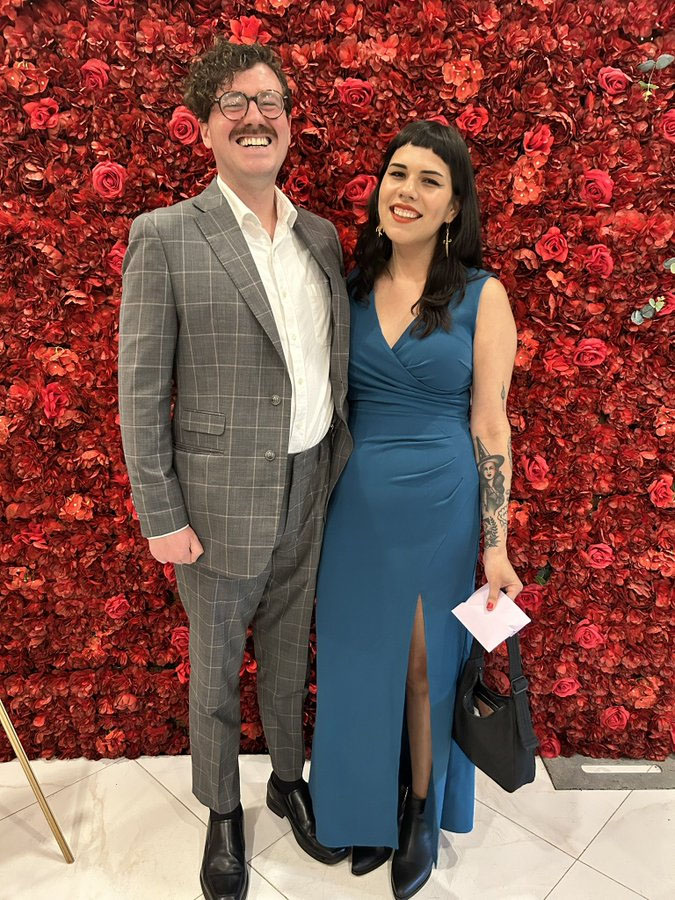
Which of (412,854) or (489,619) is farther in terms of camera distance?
(412,854)

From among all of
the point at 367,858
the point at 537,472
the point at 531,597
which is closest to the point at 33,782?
the point at 367,858

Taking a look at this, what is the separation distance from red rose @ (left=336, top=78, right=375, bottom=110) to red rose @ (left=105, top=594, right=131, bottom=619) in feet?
5.52

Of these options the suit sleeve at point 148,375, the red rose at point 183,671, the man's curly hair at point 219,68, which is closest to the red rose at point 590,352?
the man's curly hair at point 219,68

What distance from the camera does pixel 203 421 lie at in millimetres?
1443

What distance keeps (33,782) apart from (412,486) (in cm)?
134

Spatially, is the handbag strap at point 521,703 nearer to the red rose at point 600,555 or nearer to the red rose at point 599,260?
the red rose at point 600,555

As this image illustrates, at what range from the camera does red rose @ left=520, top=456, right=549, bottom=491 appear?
191cm

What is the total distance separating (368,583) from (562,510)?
0.76 m

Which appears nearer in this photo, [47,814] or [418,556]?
[418,556]

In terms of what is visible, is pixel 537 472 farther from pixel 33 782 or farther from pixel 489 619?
pixel 33 782

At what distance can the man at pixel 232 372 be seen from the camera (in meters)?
1.36

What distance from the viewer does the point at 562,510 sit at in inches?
78.2

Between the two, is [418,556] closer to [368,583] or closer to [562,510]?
[368,583]

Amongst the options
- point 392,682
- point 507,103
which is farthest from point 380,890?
point 507,103
